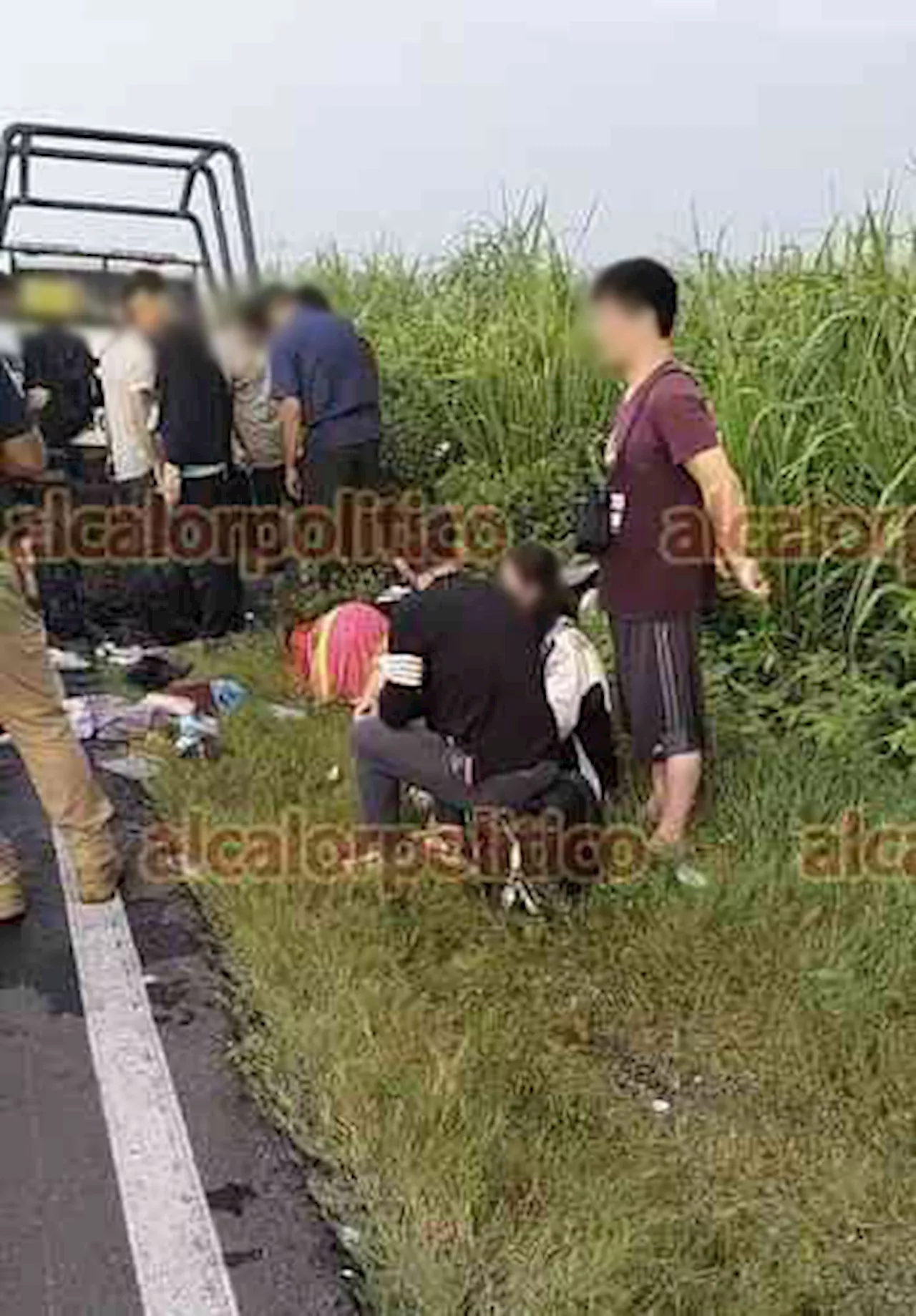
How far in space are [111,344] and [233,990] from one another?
3.82 metres

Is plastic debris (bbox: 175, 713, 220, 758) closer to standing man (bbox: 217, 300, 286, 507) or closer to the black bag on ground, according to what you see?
the black bag on ground

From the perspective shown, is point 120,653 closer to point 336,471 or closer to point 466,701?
point 336,471

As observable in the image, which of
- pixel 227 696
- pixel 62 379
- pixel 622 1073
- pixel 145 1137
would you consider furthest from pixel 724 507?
pixel 62 379

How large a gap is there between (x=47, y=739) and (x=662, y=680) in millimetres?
1613

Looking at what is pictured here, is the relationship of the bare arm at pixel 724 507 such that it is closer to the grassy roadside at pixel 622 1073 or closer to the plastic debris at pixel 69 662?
the grassy roadside at pixel 622 1073

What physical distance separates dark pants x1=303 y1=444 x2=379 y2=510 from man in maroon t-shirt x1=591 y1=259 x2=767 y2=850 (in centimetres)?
280

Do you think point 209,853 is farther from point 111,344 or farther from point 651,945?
point 111,344

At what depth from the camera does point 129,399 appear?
6.27m

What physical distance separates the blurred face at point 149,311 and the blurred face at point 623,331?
2794mm

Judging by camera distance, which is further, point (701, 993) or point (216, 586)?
point (216, 586)

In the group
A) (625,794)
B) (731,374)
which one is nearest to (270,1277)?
(625,794)

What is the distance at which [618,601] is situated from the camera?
367 cm

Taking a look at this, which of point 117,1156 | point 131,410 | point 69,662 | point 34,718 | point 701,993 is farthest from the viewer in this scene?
point 131,410

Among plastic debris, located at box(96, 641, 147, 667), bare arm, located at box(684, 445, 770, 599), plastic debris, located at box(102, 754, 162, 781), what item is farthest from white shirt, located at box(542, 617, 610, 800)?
plastic debris, located at box(96, 641, 147, 667)
